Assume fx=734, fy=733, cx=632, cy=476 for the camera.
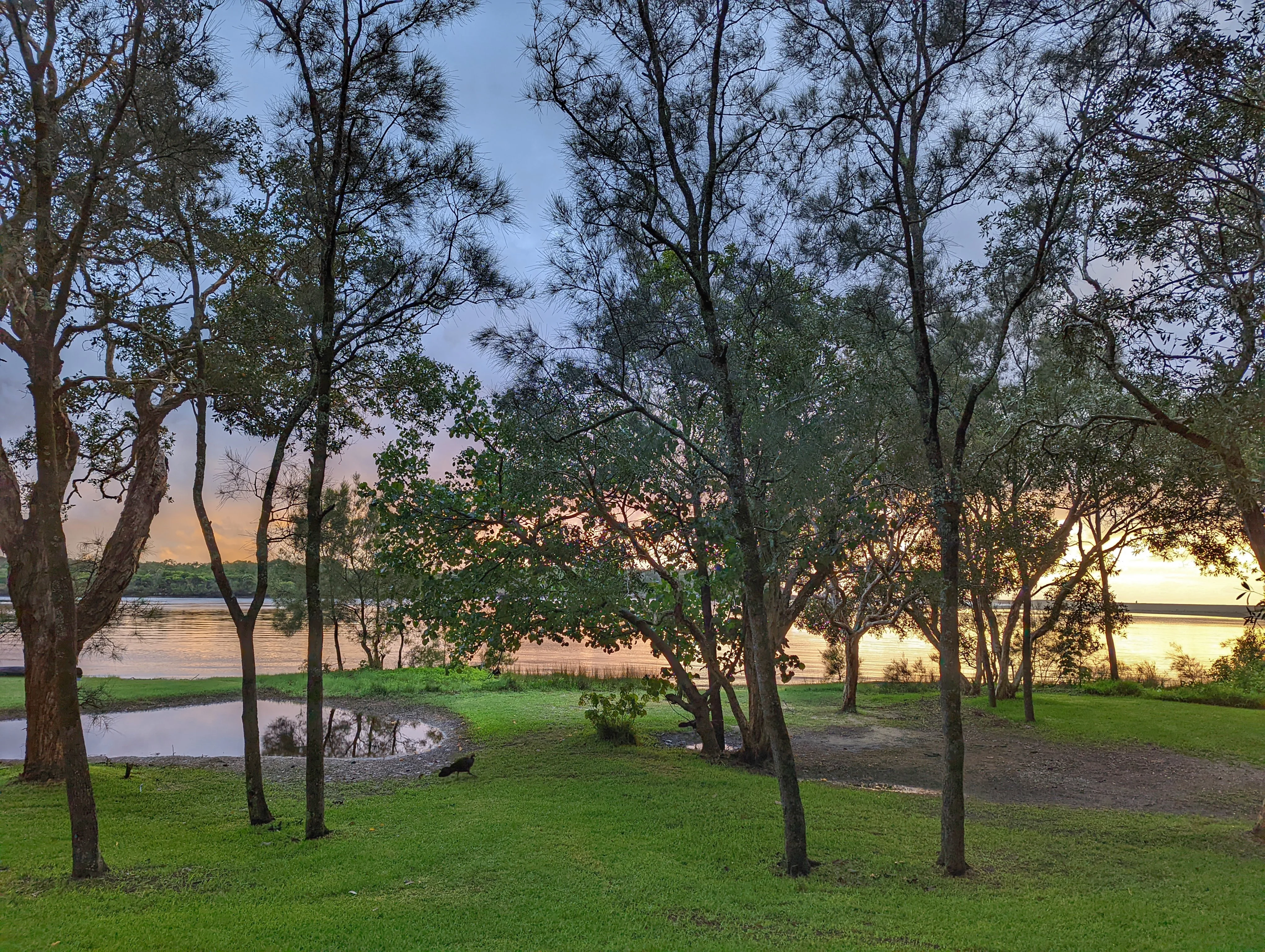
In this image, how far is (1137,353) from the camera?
29.6 feet

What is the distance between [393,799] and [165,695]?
45.0ft

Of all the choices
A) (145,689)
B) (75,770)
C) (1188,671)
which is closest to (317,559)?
(75,770)

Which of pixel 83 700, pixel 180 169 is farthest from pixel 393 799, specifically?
pixel 180 169

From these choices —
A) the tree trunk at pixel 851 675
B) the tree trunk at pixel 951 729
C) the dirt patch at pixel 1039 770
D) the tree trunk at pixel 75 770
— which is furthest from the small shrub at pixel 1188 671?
the tree trunk at pixel 75 770

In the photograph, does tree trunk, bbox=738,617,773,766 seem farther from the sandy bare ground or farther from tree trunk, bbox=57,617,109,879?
tree trunk, bbox=57,617,109,879

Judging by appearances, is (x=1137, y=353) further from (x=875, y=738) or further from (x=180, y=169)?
(x=180, y=169)

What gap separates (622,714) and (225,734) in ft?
29.6

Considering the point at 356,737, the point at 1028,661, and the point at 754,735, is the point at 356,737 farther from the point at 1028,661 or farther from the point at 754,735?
the point at 1028,661

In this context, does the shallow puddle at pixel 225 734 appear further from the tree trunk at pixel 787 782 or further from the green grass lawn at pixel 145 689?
the tree trunk at pixel 787 782

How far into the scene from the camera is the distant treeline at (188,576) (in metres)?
12.9

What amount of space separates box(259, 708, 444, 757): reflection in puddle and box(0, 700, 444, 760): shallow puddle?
3cm

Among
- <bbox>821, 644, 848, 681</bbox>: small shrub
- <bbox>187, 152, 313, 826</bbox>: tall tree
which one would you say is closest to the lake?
<bbox>821, 644, 848, 681</bbox>: small shrub

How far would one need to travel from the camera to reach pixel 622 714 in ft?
49.3

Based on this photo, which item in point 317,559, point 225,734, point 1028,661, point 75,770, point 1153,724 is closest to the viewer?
point 75,770
